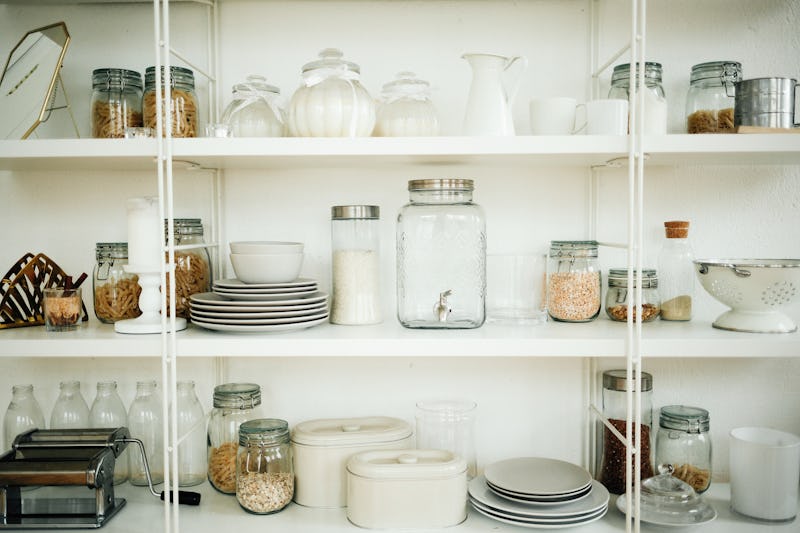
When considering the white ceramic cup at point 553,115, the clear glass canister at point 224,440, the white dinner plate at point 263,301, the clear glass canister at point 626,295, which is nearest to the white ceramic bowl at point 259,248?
the white dinner plate at point 263,301

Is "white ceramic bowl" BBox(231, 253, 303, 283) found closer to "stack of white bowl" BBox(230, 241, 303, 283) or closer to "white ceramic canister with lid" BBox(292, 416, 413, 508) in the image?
"stack of white bowl" BBox(230, 241, 303, 283)

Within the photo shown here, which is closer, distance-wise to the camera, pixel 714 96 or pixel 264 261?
pixel 264 261

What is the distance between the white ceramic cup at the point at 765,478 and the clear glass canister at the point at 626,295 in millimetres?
343

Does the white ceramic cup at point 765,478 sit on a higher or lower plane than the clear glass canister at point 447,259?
lower

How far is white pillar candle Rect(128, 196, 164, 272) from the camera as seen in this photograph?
149cm

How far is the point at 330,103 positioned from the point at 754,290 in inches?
39.9

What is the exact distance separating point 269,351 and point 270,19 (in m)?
0.89

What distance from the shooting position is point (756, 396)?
5.69ft

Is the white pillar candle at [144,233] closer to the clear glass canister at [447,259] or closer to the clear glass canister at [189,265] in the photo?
the clear glass canister at [189,265]

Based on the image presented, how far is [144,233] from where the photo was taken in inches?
58.8

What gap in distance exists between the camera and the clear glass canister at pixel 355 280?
155 cm

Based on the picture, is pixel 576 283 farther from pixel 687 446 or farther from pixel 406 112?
pixel 406 112

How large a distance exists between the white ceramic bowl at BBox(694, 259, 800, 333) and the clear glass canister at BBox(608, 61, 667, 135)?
0.33m

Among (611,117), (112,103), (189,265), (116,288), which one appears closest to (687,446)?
(611,117)
